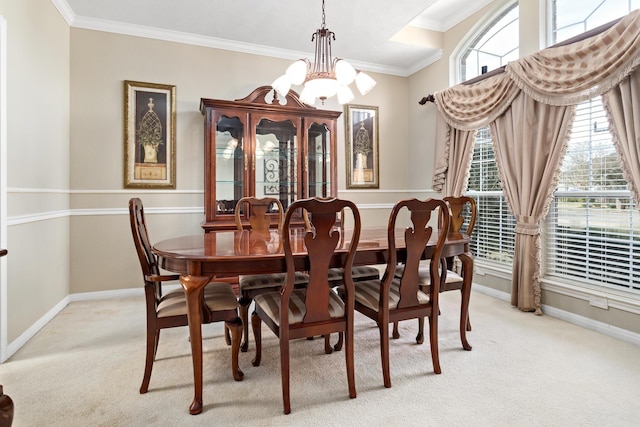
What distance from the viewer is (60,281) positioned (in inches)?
124

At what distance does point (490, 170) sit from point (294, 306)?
2.77 metres

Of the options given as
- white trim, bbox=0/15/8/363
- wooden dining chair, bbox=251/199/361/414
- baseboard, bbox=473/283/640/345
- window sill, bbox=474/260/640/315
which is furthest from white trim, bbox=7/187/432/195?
wooden dining chair, bbox=251/199/361/414

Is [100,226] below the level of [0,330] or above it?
above

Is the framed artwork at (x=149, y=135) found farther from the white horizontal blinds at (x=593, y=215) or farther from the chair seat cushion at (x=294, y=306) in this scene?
A: the white horizontal blinds at (x=593, y=215)

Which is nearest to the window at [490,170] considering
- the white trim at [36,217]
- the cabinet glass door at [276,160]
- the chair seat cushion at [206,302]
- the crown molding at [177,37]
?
the crown molding at [177,37]

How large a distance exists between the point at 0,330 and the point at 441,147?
4153mm

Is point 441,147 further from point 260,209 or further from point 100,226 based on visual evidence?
point 100,226

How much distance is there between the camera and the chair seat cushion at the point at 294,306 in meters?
1.76

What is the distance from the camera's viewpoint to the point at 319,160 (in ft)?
12.8

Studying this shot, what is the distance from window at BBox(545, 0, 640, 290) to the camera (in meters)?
2.52

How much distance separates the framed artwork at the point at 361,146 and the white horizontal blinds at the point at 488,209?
1240mm

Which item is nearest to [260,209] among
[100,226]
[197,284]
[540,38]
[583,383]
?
[197,284]

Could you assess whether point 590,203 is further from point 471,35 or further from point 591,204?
point 471,35

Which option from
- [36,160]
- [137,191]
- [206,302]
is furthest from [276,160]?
[206,302]
